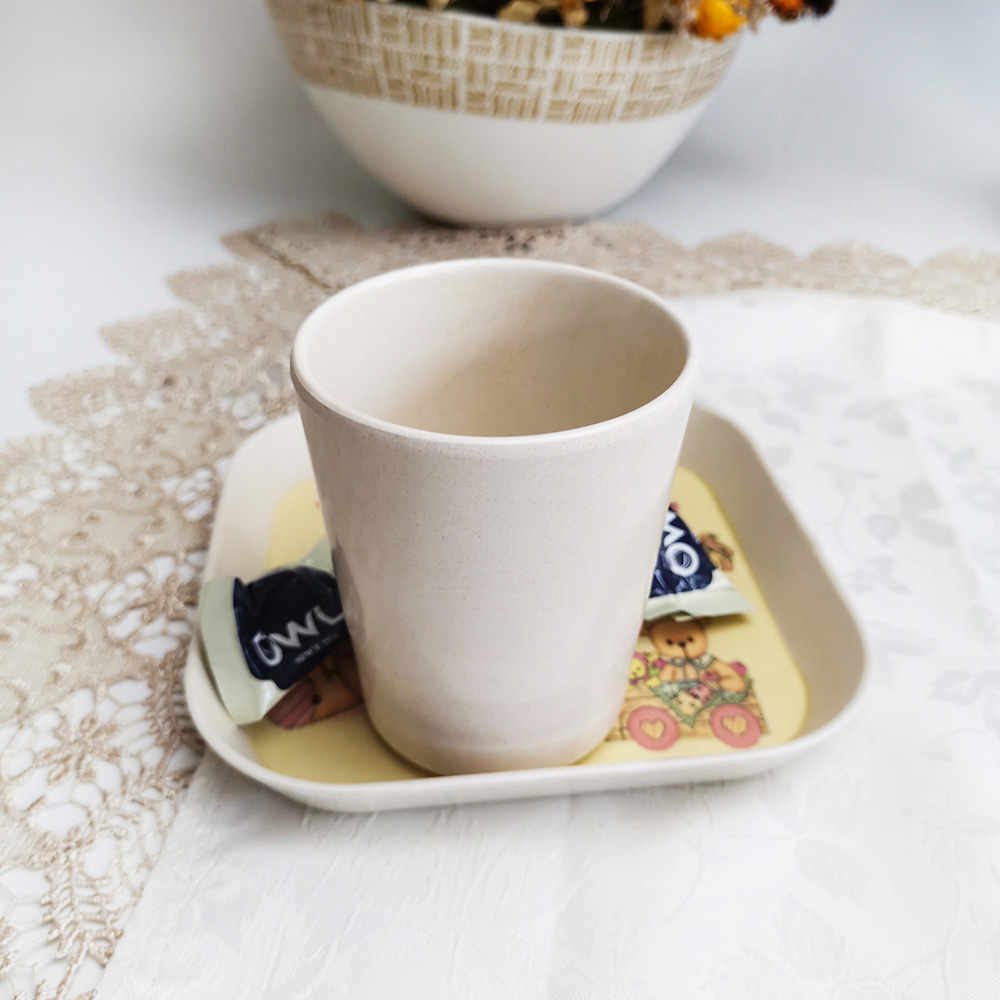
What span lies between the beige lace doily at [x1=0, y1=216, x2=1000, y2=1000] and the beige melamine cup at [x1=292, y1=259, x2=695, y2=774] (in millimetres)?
110

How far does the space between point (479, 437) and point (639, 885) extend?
6.6 inches

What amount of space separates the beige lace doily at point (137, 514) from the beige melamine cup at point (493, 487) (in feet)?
0.36

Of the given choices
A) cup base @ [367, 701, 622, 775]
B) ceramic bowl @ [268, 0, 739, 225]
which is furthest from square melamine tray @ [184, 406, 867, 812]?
ceramic bowl @ [268, 0, 739, 225]

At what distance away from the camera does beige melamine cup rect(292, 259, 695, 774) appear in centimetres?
24

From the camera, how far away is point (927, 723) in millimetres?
364

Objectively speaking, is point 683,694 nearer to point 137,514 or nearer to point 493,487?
point 493,487

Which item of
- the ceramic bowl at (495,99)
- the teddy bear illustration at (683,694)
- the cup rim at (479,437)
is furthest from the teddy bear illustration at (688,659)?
the ceramic bowl at (495,99)

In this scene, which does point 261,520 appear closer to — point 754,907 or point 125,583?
point 125,583

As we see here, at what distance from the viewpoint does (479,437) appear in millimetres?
276

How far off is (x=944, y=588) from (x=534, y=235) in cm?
50

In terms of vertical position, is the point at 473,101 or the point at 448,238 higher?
the point at 473,101

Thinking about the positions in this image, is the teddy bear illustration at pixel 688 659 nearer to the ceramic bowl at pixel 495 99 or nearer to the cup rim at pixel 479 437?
the cup rim at pixel 479 437

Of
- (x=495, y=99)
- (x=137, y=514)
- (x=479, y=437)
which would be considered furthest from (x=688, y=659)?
(x=495, y=99)

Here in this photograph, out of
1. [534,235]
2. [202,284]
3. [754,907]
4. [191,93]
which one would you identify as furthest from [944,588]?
[191,93]
